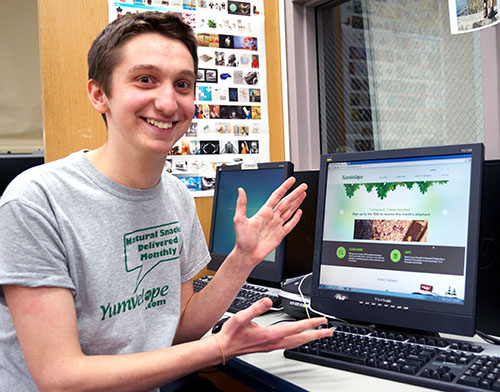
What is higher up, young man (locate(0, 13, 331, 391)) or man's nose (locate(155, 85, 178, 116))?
man's nose (locate(155, 85, 178, 116))

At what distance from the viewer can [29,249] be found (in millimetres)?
869

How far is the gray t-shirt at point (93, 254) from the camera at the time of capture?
2.88 ft

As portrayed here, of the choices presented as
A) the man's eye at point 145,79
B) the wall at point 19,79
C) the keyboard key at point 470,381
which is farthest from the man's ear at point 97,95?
the wall at point 19,79

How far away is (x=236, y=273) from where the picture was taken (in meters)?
1.11

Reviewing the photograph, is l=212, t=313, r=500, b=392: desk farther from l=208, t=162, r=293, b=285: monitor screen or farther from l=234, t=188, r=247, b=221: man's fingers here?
l=208, t=162, r=293, b=285: monitor screen

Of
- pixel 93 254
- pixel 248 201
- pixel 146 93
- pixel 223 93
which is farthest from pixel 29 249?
pixel 223 93

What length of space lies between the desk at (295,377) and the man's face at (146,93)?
0.49 m

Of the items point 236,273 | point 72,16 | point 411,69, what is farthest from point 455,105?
point 72,16

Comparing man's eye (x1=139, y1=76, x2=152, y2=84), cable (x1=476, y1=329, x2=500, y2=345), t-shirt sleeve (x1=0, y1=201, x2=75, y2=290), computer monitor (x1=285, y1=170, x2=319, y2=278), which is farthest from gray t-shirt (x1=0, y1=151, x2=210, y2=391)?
cable (x1=476, y1=329, x2=500, y2=345)

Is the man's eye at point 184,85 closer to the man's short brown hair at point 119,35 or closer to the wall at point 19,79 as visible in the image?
the man's short brown hair at point 119,35

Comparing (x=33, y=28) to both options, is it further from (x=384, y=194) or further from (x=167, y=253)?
(x=384, y=194)

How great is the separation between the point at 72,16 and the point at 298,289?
1.23 metres

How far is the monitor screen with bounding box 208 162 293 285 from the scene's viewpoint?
1517 mm

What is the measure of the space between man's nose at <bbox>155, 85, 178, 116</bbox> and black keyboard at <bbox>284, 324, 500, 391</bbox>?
0.57m
